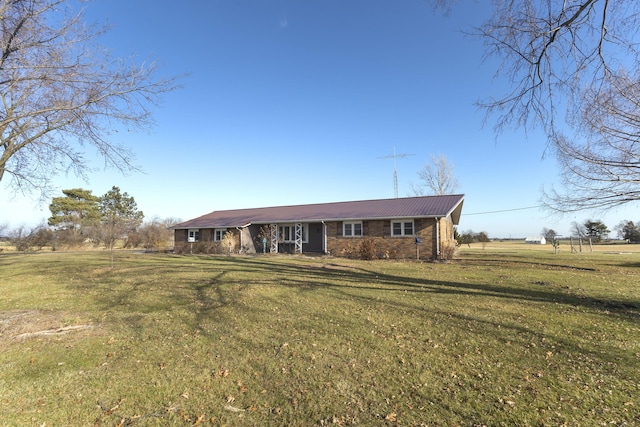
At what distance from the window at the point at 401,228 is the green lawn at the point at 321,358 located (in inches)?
476

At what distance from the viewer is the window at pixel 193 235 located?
98.3ft

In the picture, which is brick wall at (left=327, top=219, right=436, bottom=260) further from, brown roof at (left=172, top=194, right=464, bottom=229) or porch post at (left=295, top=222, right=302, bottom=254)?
porch post at (left=295, top=222, right=302, bottom=254)

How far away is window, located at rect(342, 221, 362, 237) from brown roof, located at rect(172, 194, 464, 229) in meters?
0.56

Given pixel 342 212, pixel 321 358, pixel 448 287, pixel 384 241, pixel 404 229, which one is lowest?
pixel 321 358

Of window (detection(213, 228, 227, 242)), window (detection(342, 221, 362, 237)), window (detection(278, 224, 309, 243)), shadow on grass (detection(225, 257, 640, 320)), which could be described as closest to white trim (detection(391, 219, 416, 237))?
window (detection(342, 221, 362, 237))

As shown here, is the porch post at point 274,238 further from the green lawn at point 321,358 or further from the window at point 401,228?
the green lawn at point 321,358

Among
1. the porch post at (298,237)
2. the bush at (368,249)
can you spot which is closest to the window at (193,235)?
the porch post at (298,237)

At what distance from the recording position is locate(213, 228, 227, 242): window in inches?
1122

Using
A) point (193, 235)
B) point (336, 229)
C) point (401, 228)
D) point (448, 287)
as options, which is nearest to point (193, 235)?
point (193, 235)

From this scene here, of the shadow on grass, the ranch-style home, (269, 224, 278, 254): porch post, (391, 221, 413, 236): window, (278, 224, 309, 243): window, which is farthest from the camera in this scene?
(269, 224, 278, 254): porch post

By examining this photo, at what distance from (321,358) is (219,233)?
1010 inches

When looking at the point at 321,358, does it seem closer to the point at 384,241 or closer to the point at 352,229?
the point at 384,241

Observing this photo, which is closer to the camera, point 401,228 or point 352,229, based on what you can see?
point 401,228

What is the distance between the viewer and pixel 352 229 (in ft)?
78.0
